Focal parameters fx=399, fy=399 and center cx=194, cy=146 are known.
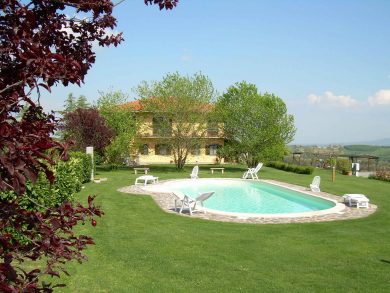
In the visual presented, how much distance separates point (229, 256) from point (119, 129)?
2805 cm

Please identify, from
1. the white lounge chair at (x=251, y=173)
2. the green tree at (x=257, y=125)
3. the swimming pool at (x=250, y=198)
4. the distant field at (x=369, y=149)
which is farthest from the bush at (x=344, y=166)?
the distant field at (x=369, y=149)

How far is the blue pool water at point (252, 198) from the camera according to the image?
17.8 metres

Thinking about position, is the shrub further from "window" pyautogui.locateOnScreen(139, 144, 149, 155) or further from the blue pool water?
"window" pyautogui.locateOnScreen(139, 144, 149, 155)

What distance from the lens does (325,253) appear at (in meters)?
9.52

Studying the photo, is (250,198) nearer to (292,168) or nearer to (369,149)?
(292,168)

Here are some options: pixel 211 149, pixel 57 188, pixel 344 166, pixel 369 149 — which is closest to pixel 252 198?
pixel 57 188

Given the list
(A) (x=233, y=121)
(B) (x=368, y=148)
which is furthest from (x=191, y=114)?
(B) (x=368, y=148)

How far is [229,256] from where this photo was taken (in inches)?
357

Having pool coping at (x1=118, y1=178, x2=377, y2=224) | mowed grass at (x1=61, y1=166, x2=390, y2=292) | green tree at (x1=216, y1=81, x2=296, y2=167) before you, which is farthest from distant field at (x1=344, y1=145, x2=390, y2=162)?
mowed grass at (x1=61, y1=166, x2=390, y2=292)

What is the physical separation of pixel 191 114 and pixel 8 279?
3078 cm

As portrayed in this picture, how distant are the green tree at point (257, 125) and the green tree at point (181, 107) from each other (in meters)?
1.88

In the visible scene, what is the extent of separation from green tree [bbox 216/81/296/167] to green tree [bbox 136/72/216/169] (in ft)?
6.16

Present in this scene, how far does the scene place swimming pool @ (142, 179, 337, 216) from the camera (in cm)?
1736

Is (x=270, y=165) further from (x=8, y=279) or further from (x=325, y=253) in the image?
(x=8, y=279)
